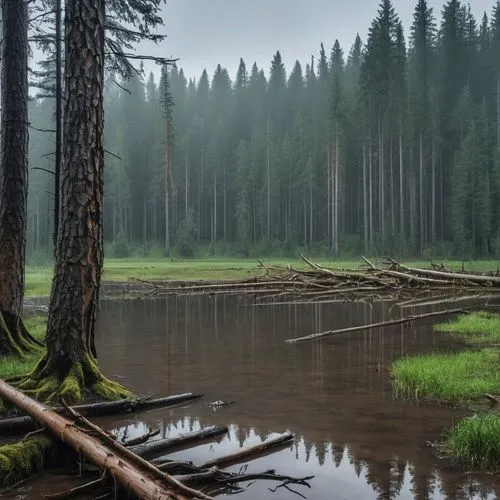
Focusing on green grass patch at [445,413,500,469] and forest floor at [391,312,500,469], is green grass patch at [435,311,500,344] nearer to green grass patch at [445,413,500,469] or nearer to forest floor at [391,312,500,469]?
forest floor at [391,312,500,469]

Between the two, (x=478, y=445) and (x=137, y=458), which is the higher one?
(x=137, y=458)

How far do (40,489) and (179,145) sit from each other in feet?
246

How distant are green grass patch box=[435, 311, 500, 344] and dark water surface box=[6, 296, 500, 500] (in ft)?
1.78

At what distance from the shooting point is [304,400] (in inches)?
321

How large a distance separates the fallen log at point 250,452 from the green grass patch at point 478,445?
1.67m

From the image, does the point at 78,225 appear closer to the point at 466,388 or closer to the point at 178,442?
the point at 178,442

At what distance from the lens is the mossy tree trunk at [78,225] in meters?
7.43

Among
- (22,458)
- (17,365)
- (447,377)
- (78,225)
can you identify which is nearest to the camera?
(22,458)

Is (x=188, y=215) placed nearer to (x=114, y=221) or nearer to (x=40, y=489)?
(x=114, y=221)

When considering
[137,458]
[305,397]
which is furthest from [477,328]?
[137,458]

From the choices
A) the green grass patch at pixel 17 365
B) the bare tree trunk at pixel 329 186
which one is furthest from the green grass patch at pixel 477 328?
the bare tree trunk at pixel 329 186

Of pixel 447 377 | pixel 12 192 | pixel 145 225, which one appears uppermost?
pixel 145 225

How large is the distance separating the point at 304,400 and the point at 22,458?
413cm

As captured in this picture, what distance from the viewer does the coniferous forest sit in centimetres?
5466
